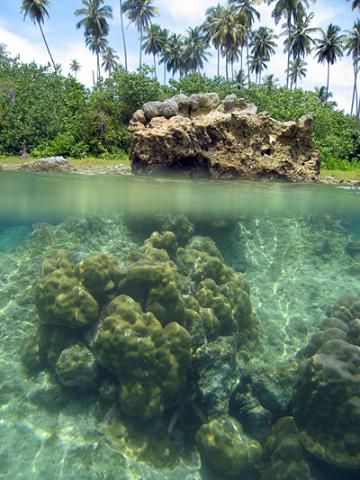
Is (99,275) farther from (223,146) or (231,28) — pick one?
(231,28)

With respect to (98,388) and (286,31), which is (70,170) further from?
(286,31)

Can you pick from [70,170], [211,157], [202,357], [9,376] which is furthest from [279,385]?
[70,170]

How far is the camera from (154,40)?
61.4 metres

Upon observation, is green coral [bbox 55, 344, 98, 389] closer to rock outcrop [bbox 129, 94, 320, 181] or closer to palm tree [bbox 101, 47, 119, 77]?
rock outcrop [bbox 129, 94, 320, 181]

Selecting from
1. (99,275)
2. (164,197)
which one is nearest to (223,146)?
(164,197)

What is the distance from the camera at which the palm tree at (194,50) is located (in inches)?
2537

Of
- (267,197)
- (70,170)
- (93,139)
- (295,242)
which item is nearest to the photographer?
(295,242)

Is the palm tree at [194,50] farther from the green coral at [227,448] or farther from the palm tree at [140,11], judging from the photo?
the green coral at [227,448]

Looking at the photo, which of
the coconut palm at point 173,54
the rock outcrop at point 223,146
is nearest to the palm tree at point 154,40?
the coconut palm at point 173,54

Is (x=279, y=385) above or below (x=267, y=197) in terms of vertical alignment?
below

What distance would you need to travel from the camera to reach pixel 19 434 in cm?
607

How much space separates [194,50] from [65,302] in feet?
217

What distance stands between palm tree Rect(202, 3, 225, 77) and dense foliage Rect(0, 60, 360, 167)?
1548 cm

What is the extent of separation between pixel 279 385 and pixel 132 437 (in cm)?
244
